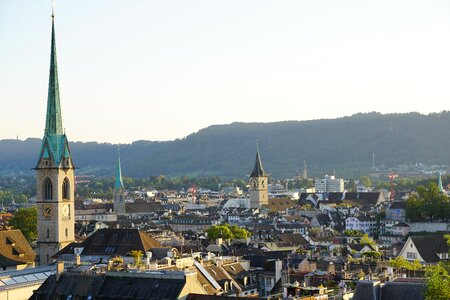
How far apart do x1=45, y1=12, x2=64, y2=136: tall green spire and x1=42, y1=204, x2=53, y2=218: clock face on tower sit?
23.4 ft

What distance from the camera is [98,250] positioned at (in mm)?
83812

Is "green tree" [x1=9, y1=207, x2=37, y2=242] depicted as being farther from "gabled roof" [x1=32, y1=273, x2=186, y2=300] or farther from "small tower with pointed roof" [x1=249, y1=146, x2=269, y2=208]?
"small tower with pointed roof" [x1=249, y1=146, x2=269, y2=208]

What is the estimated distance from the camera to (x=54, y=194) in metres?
89.0

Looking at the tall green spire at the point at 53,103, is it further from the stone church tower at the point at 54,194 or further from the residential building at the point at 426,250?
the residential building at the point at 426,250

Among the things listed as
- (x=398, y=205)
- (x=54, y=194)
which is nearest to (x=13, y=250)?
(x=54, y=194)

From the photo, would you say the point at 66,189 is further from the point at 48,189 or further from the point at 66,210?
the point at 66,210

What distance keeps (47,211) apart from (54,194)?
5.67 feet

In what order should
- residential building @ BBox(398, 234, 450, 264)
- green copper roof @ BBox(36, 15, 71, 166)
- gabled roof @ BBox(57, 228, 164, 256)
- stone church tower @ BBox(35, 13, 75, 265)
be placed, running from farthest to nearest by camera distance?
residential building @ BBox(398, 234, 450, 264)
green copper roof @ BBox(36, 15, 71, 166)
stone church tower @ BBox(35, 13, 75, 265)
gabled roof @ BBox(57, 228, 164, 256)

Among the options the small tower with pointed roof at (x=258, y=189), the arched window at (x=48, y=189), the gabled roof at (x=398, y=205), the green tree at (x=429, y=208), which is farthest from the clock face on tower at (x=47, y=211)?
the small tower with pointed roof at (x=258, y=189)

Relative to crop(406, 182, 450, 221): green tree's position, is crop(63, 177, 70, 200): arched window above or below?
above

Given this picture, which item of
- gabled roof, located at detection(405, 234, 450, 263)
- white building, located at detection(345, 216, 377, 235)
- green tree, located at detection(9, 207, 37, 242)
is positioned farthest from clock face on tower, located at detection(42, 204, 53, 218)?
white building, located at detection(345, 216, 377, 235)

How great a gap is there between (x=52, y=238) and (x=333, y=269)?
3072 cm

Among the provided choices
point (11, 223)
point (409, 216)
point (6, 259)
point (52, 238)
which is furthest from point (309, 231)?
point (6, 259)

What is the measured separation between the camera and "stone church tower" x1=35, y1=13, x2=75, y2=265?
3482 inches
